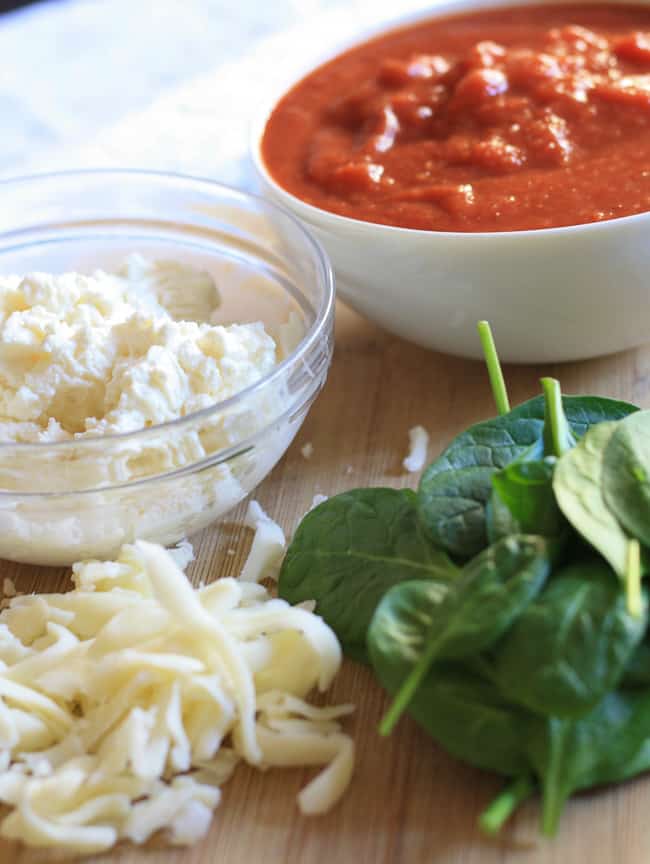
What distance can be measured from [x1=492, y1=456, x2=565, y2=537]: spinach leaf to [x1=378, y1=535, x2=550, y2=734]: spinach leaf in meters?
0.06

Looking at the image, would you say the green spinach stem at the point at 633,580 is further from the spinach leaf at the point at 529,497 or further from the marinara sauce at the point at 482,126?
the marinara sauce at the point at 482,126

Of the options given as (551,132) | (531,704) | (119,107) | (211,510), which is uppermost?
(551,132)

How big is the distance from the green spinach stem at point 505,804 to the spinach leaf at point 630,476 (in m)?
0.35

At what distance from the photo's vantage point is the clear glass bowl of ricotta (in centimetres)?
182

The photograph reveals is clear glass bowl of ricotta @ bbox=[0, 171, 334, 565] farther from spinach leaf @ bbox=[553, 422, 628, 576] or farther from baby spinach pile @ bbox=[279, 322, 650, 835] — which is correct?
spinach leaf @ bbox=[553, 422, 628, 576]

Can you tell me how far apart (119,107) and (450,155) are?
1.73 meters

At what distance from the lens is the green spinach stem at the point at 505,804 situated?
140cm

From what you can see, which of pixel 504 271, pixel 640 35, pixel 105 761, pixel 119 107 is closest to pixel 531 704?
pixel 105 761

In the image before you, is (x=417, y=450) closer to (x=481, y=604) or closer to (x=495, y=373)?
(x=495, y=373)

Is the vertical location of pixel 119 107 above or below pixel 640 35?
below

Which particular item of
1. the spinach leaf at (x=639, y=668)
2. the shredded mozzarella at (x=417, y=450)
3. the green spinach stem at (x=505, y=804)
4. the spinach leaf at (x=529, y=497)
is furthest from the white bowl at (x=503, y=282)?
the green spinach stem at (x=505, y=804)

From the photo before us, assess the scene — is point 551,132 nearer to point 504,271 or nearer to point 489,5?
point 504,271

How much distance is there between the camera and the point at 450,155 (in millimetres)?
2254

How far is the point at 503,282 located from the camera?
6.84 feet
